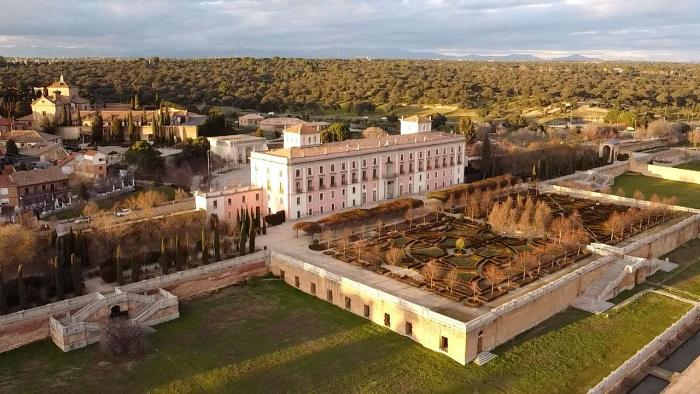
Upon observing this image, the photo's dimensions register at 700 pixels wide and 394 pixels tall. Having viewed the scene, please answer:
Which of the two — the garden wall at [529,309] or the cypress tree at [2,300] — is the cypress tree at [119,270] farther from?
the garden wall at [529,309]

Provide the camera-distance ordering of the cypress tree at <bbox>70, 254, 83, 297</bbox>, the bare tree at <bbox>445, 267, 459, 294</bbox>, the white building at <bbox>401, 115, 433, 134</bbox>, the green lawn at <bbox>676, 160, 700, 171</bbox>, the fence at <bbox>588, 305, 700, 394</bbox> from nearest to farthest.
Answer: the fence at <bbox>588, 305, 700, 394</bbox>, the cypress tree at <bbox>70, 254, 83, 297</bbox>, the bare tree at <bbox>445, 267, 459, 294</bbox>, the white building at <bbox>401, 115, 433, 134</bbox>, the green lawn at <bbox>676, 160, 700, 171</bbox>

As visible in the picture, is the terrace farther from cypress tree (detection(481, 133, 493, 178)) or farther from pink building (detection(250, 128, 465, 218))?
cypress tree (detection(481, 133, 493, 178))

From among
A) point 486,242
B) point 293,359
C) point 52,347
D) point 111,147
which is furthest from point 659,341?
point 111,147

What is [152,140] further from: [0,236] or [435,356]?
[435,356]

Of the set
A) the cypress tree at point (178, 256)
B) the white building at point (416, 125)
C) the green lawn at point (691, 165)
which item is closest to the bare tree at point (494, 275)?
the cypress tree at point (178, 256)

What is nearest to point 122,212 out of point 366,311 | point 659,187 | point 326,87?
point 366,311

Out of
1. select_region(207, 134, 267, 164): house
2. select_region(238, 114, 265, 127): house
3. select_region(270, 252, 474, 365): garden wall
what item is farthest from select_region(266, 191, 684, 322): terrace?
select_region(238, 114, 265, 127): house
